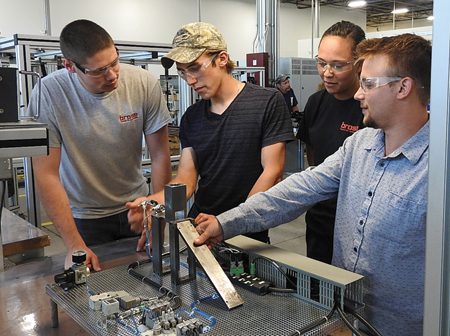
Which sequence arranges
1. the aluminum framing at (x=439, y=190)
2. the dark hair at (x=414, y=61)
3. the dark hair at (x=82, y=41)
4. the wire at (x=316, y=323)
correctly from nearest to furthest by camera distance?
the aluminum framing at (x=439, y=190)
the wire at (x=316, y=323)
the dark hair at (x=414, y=61)
the dark hair at (x=82, y=41)

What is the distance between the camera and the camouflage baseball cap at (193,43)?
1373mm

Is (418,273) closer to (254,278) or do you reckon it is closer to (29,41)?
(254,278)

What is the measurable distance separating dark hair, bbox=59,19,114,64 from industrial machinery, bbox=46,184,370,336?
0.53 meters

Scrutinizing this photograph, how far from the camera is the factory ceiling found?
9.48 meters

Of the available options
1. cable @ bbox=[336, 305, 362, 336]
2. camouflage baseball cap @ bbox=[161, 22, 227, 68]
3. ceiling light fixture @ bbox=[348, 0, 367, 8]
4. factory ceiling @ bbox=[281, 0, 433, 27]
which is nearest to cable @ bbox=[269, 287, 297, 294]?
cable @ bbox=[336, 305, 362, 336]

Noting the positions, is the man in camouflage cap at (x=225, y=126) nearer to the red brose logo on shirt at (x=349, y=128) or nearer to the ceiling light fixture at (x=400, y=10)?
the red brose logo on shirt at (x=349, y=128)

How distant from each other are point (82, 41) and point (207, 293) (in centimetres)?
83

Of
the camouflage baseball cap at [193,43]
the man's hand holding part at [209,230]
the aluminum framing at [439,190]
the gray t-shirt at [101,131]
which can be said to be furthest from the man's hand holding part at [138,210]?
the aluminum framing at [439,190]

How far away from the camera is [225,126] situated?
4.75ft

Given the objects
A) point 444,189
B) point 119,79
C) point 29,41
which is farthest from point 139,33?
point 444,189

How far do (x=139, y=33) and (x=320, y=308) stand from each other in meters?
7.04

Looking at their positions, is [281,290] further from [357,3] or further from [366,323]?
[357,3]

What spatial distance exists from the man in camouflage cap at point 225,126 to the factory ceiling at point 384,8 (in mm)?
8395

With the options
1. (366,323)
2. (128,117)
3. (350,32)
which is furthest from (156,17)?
(366,323)
